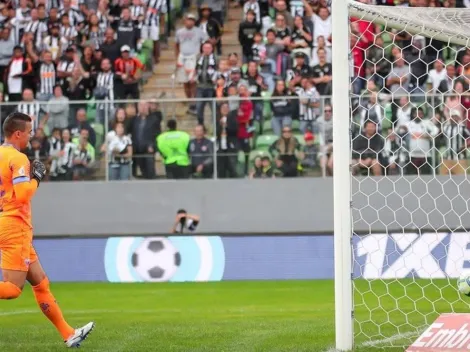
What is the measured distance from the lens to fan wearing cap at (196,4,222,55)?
20562 millimetres

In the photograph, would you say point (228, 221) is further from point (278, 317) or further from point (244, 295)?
point (278, 317)

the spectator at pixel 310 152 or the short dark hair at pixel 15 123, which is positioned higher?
the short dark hair at pixel 15 123

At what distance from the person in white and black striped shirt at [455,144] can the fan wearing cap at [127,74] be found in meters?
6.27

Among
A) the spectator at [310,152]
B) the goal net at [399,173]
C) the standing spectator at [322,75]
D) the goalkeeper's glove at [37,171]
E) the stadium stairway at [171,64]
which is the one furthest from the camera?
the stadium stairway at [171,64]

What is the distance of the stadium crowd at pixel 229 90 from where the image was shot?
55.1 feet

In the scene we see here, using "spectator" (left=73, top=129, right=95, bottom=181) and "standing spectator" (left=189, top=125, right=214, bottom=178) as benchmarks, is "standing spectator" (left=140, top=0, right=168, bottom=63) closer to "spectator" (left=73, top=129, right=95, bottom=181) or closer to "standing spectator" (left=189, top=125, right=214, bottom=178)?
"spectator" (left=73, top=129, right=95, bottom=181)

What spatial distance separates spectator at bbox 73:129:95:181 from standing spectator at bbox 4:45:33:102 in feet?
7.91

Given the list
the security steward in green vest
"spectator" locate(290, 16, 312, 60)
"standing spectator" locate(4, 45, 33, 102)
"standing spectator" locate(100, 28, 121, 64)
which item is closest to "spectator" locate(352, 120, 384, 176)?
the security steward in green vest

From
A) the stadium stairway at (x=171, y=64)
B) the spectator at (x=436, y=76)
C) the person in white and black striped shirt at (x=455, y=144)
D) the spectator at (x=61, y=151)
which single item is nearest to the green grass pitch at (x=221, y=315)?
the person in white and black striped shirt at (x=455, y=144)

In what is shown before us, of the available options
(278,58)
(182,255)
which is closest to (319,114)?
(278,58)

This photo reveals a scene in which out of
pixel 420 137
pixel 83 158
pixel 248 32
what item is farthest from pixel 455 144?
pixel 83 158

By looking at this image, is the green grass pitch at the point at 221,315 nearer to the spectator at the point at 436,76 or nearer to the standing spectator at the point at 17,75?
the spectator at the point at 436,76

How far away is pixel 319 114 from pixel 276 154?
3.38ft

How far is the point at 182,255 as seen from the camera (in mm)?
15867
